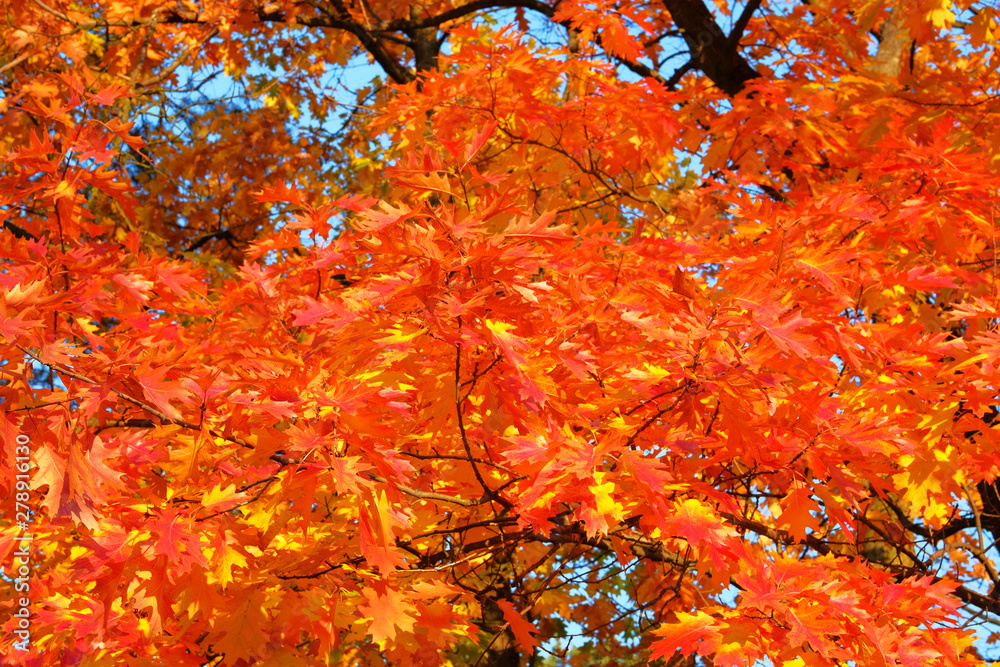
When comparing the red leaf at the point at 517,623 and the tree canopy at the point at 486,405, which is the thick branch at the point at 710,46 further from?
the red leaf at the point at 517,623

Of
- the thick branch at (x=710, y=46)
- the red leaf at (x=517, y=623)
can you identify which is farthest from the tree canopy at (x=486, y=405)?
the thick branch at (x=710, y=46)

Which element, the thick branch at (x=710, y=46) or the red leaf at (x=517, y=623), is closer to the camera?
the red leaf at (x=517, y=623)

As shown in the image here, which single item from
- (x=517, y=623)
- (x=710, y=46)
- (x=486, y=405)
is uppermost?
(x=710, y=46)

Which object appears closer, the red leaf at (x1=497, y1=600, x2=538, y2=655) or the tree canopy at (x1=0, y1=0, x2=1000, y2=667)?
the tree canopy at (x1=0, y1=0, x2=1000, y2=667)

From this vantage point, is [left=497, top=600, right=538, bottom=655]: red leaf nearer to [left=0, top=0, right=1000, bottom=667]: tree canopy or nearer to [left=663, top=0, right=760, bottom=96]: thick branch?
[left=0, top=0, right=1000, bottom=667]: tree canopy

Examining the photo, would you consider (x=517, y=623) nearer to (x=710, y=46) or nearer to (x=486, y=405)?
(x=486, y=405)

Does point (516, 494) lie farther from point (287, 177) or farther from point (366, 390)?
point (287, 177)

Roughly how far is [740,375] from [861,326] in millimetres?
1236

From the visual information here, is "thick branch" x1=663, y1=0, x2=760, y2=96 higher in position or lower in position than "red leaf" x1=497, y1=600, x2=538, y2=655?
higher

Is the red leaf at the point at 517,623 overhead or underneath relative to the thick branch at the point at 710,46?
underneath

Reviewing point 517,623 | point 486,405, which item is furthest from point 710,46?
point 517,623

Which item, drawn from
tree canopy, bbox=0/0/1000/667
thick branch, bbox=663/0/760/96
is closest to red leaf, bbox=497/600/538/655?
tree canopy, bbox=0/0/1000/667

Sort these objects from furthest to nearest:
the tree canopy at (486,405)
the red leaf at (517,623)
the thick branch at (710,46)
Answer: the thick branch at (710,46) < the red leaf at (517,623) < the tree canopy at (486,405)

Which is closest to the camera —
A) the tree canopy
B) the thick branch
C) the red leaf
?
the tree canopy
